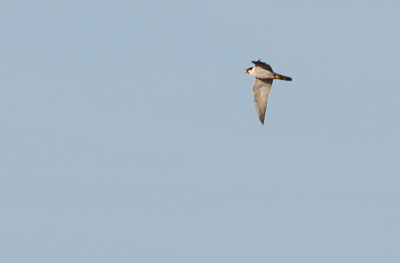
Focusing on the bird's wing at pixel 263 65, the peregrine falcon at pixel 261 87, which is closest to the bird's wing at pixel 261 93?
the peregrine falcon at pixel 261 87

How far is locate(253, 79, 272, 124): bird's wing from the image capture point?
42.8 meters

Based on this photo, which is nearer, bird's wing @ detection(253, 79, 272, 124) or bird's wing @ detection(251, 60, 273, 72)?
bird's wing @ detection(251, 60, 273, 72)

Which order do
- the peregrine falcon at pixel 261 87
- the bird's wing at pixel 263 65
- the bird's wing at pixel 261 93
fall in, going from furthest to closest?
the bird's wing at pixel 261 93, the peregrine falcon at pixel 261 87, the bird's wing at pixel 263 65

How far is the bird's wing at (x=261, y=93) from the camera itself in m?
42.8


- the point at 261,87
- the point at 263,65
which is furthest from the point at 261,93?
the point at 263,65

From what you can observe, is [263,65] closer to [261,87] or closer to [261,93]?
[261,87]

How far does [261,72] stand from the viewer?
41531mm

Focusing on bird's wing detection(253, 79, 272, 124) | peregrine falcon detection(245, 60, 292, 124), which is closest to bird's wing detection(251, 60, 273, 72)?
peregrine falcon detection(245, 60, 292, 124)

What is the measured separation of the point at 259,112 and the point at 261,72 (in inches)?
98.8

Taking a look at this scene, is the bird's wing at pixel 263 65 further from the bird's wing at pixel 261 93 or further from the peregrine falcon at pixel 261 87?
the bird's wing at pixel 261 93

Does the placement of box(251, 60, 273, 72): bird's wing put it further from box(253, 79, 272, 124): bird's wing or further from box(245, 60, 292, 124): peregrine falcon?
box(253, 79, 272, 124): bird's wing

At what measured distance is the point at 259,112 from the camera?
4272cm

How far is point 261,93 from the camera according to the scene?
141 ft

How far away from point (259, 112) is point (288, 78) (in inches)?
109
